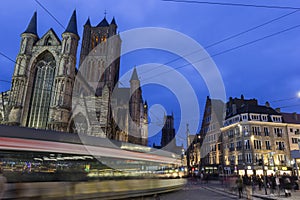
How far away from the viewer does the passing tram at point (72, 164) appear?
8.03 metres

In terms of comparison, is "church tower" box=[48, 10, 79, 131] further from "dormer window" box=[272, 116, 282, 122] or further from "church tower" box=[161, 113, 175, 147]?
"church tower" box=[161, 113, 175, 147]

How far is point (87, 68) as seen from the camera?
5400 centimetres

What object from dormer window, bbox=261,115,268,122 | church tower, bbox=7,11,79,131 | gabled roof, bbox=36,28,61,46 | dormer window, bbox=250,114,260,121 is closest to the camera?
church tower, bbox=7,11,79,131

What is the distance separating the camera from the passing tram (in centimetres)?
803

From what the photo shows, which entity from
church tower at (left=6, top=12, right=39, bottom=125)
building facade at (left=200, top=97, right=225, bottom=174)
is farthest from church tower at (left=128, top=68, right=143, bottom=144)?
church tower at (left=6, top=12, right=39, bottom=125)

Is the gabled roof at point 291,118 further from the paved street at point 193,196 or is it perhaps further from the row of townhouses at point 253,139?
the paved street at point 193,196

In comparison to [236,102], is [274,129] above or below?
below

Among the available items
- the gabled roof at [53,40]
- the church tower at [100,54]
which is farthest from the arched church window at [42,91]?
the church tower at [100,54]

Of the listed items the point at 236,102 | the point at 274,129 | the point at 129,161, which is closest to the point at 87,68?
the point at 236,102

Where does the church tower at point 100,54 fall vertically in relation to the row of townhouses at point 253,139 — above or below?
above

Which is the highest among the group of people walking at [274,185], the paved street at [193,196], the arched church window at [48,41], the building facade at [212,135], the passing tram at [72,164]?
the arched church window at [48,41]

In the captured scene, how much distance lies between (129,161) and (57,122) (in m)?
24.9

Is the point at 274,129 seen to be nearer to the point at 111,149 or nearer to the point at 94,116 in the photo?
the point at 94,116

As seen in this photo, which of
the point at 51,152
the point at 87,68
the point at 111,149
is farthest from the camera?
the point at 87,68
